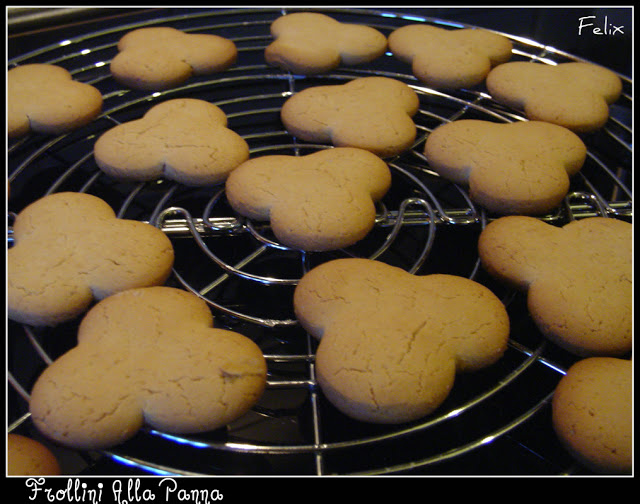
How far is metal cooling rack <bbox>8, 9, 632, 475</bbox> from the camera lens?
64cm

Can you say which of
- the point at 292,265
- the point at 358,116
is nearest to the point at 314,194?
the point at 292,265

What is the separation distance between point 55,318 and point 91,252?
0.35ft

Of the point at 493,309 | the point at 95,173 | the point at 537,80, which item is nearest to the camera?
the point at 493,309

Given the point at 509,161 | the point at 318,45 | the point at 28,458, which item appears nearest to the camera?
the point at 28,458

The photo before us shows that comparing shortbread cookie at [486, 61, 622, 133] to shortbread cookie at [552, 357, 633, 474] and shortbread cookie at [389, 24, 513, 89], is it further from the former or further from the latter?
shortbread cookie at [552, 357, 633, 474]

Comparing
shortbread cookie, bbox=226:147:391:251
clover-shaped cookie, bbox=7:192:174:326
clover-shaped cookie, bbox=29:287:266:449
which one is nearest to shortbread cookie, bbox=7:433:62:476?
clover-shaped cookie, bbox=29:287:266:449

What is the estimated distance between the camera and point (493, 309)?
0.72m

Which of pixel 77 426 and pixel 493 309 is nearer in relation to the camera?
pixel 77 426

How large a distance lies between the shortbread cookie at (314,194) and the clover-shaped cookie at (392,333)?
7 cm

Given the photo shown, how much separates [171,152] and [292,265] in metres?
0.31

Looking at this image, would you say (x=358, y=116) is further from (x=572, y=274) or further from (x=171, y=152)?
(x=572, y=274)

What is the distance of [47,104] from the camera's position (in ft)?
3.36

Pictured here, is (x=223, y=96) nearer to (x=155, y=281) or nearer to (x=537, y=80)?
(x=155, y=281)

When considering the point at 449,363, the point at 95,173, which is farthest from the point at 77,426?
the point at 95,173
